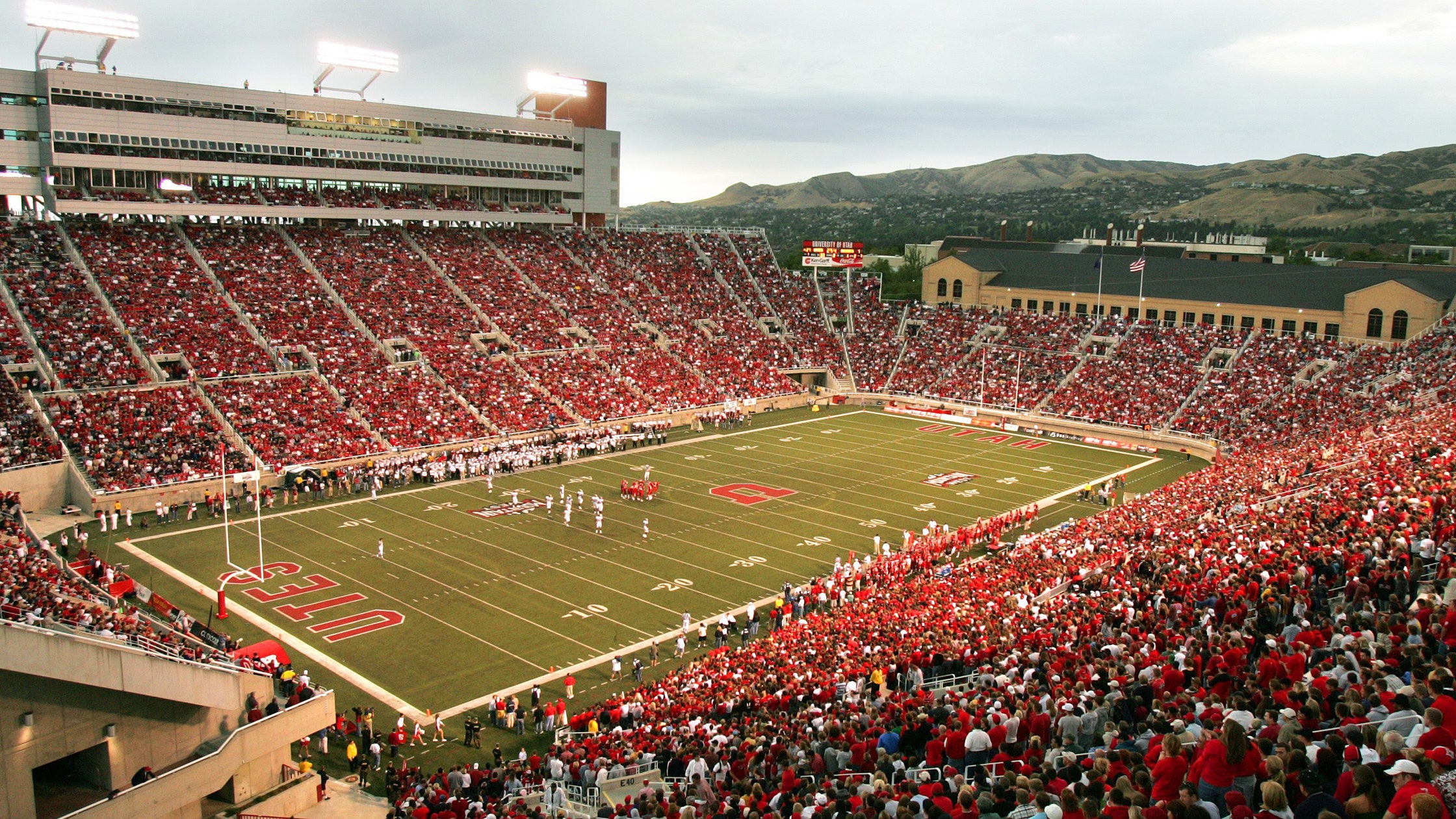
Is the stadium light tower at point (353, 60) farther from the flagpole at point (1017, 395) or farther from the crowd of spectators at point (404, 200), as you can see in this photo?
the flagpole at point (1017, 395)

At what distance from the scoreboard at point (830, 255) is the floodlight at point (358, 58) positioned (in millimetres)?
27328

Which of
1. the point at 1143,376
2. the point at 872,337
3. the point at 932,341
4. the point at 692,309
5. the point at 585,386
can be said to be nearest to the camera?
the point at 585,386

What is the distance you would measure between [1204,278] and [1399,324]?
11760mm

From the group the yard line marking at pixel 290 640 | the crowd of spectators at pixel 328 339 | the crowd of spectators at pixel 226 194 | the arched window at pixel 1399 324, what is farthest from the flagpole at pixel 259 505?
the arched window at pixel 1399 324

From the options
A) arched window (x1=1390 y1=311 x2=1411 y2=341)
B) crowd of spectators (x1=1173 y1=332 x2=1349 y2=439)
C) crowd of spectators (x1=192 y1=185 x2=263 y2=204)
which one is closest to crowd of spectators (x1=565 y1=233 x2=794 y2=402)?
crowd of spectators (x1=192 y1=185 x2=263 y2=204)

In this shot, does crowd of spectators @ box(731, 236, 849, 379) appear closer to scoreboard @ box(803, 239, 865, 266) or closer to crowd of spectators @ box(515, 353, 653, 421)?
scoreboard @ box(803, 239, 865, 266)

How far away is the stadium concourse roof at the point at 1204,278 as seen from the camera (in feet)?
172

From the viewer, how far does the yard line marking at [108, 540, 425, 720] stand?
19875 millimetres

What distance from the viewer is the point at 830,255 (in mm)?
66625

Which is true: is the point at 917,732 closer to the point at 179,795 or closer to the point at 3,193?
the point at 179,795

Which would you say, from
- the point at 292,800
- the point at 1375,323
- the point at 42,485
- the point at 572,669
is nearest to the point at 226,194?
the point at 42,485

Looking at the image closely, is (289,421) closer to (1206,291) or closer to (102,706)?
(102,706)

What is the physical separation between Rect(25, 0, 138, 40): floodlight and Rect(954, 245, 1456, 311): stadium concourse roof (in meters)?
48.3

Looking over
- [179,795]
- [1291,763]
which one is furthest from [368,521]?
[1291,763]
